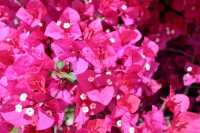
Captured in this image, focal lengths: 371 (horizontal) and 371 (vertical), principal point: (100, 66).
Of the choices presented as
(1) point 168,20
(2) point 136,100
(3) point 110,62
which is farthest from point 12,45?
(1) point 168,20

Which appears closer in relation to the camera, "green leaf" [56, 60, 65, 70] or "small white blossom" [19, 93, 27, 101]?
"small white blossom" [19, 93, 27, 101]

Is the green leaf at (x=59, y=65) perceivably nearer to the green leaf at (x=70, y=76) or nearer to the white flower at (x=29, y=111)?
the green leaf at (x=70, y=76)

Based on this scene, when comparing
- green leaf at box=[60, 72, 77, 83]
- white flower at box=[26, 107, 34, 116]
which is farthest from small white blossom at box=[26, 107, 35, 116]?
green leaf at box=[60, 72, 77, 83]

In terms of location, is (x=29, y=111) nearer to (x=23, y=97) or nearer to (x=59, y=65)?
(x=23, y=97)

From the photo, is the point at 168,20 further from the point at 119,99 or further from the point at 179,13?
the point at 119,99

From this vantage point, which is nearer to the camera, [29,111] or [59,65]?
[29,111]

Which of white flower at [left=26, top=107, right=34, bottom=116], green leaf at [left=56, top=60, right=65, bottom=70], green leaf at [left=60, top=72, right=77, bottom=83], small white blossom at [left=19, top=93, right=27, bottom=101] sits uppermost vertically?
green leaf at [left=56, top=60, right=65, bottom=70]

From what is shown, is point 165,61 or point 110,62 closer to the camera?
point 110,62

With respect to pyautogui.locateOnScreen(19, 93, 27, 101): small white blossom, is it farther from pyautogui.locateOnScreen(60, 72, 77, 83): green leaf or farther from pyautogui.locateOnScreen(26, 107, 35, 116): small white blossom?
pyautogui.locateOnScreen(60, 72, 77, 83): green leaf

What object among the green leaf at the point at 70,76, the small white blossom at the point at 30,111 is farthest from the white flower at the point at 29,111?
the green leaf at the point at 70,76

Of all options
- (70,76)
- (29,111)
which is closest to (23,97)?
(29,111)

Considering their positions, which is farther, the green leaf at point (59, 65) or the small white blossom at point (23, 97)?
the green leaf at point (59, 65)
